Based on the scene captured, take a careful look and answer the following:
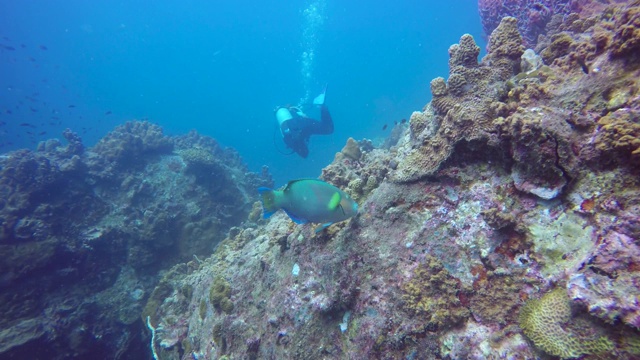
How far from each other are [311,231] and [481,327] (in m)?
1.95

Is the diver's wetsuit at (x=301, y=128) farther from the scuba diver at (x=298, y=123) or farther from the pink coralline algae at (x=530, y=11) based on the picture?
the pink coralline algae at (x=530, y=11)

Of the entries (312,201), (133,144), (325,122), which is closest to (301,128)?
(325,122)

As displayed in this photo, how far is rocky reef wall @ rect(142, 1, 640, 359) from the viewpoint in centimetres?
167

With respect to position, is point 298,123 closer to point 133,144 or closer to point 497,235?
point 133,144

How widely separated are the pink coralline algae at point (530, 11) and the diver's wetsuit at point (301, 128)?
7132mm

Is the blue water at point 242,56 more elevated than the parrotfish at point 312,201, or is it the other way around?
the blue water at point 242,56

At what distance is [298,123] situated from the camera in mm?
13398

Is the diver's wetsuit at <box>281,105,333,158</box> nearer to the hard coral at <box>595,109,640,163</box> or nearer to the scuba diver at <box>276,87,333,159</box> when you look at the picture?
the scuba diver at <box>276,87,333,159</box>

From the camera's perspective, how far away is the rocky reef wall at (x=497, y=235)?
5.48 ft

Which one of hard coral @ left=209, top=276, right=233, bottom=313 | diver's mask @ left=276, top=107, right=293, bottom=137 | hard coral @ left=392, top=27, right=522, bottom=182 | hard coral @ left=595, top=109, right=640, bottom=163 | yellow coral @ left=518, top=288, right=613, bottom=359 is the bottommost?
yellow coral @ left=518, top=288, right=613, bottom=359

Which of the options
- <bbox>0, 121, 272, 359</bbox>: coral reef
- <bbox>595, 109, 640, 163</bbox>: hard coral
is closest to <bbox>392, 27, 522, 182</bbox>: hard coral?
<bbox>595, 109, 640, 163</bbox>: hard coral

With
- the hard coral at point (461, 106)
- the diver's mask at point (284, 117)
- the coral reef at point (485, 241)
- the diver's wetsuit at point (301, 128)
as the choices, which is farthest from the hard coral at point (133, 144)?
the hard coral at point (461, 106)

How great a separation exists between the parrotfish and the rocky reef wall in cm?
57

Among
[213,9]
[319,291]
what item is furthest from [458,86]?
[213,9]
